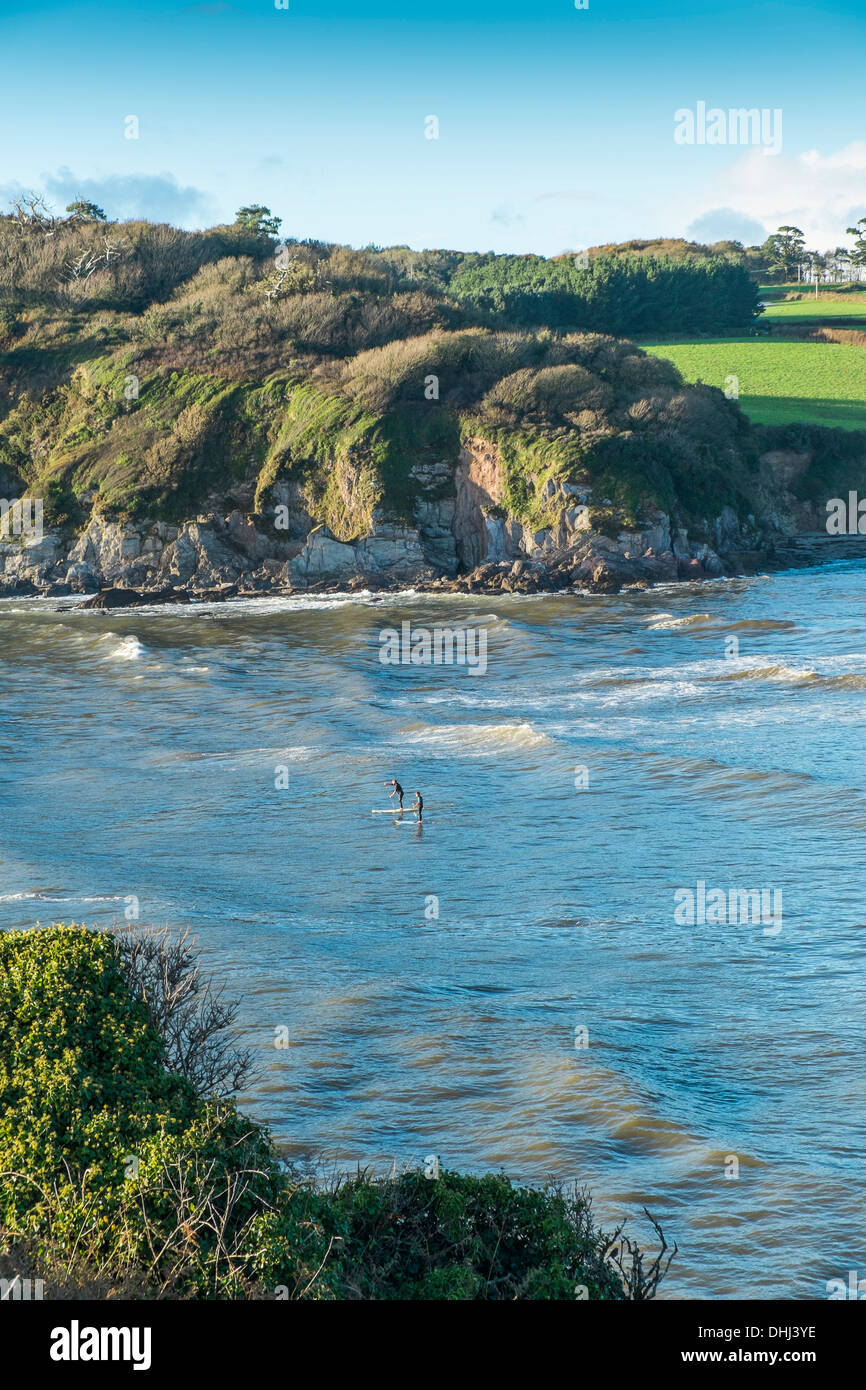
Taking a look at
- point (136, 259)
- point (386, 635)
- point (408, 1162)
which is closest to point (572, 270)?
point (136, 259)

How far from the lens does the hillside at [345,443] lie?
61.2 m

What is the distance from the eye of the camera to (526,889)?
74.9ft

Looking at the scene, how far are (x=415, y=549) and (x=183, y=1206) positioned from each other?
54.1 metres

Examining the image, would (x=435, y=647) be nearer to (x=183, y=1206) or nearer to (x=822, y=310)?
(x=183, y=1206)

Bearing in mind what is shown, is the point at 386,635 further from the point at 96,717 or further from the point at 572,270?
the point at 572,270

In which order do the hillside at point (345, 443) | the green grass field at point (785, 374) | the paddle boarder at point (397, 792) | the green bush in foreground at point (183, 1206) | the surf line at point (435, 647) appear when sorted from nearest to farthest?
the green bush in foreground at point (183, 1206) < the paddle boarder at point (397, 792) < the surf line at point (435, 647) < the hillside at point (345, 443) < the green grass field at point (785, 374)

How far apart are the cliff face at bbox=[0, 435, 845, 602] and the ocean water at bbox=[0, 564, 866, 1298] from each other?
14.1 metres

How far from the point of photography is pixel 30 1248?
840 cm

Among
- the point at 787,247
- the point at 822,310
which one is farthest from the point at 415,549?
the point at 787,247

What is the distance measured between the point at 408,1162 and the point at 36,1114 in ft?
17.8

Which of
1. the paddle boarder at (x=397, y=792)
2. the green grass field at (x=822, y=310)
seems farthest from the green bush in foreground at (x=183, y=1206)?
the green grass field at (x=822, y=310)

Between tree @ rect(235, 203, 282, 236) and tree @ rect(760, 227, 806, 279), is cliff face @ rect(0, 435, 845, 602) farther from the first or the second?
tree @ rect(760, 227, 806, 279)

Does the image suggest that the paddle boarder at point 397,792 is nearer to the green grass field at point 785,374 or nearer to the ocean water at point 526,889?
the ocean water at point 526,889

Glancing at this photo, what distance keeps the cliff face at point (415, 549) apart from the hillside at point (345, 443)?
0.12 m
